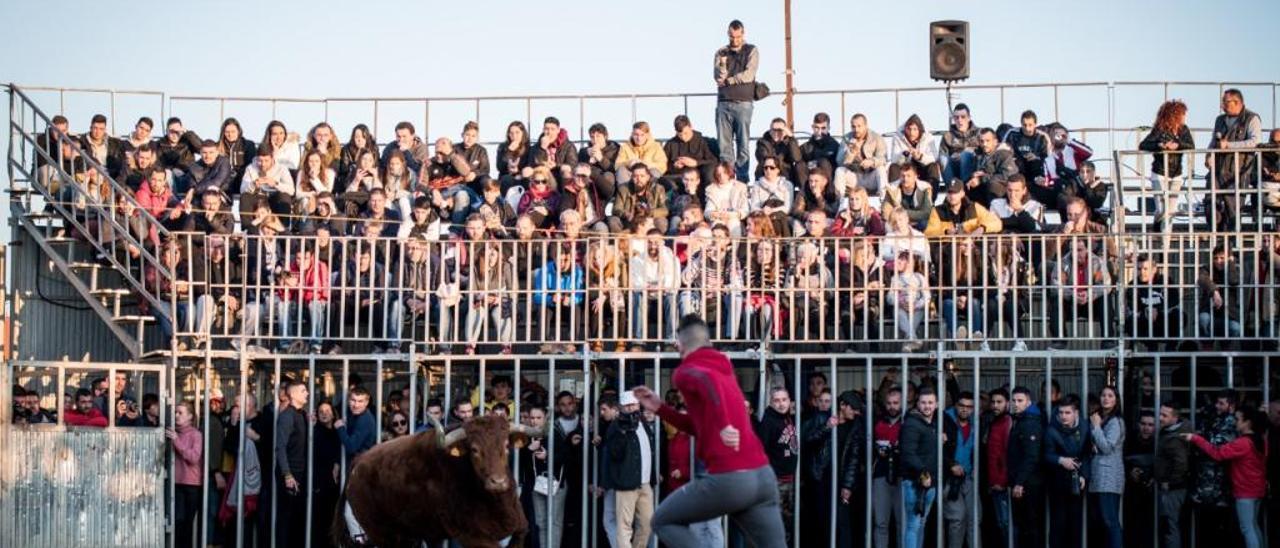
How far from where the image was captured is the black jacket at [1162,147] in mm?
22516

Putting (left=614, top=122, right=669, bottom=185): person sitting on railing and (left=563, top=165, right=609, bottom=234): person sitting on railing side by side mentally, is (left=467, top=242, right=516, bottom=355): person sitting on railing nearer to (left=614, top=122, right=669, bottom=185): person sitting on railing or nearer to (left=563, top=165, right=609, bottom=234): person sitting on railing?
(left=563, top=165, right=609, bottom=234): person sitting on railing

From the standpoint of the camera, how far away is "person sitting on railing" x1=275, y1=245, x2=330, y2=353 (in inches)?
876

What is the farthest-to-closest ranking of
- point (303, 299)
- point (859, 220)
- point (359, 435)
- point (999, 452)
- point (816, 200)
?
point (816, 200) → point (859, 220) → point (303, 299) → point (359, 435) → point (999, 452)

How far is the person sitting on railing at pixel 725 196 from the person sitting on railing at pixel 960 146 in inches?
97.9

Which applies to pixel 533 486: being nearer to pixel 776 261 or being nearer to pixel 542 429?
pixel 542 429

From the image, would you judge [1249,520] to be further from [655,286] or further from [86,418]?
[86,418]

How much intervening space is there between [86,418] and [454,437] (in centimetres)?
489

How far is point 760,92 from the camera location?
82.4 feet

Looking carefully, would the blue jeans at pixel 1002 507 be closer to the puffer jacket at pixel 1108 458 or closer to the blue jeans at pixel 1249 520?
the puffer jacket at pixel 1108 458

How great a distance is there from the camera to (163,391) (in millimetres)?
21797

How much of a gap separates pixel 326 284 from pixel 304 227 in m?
1.17

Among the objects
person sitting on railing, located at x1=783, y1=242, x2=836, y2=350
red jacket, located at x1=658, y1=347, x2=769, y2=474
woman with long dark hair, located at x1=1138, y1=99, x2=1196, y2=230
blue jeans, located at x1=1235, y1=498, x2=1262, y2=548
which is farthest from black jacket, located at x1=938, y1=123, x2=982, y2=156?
red jacket, located at x1=658, y1=347, x2=769, y2=474

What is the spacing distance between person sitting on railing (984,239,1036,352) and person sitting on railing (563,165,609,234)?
177 inches

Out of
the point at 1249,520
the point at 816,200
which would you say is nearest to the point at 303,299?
the point at 816,200
